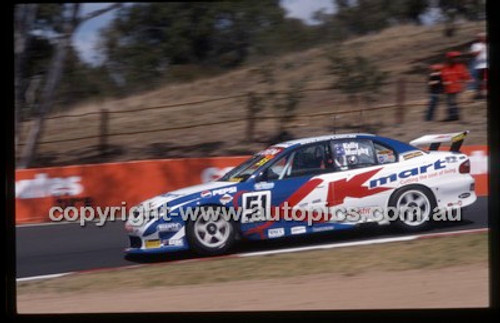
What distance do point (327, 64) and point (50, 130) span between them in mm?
6691

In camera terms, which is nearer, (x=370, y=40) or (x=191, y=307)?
(x=191, y=307)

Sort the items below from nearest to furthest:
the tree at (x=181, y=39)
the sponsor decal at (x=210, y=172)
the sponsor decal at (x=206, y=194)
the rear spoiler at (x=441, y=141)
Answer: the sponsor decal at (x=206, y=194)
the rear spoiler at (x=441, y=141)
the sponsor decal at (x=210, y=172)
the tree at (x=181, y=39)

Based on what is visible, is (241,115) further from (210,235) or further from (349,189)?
(210,235)

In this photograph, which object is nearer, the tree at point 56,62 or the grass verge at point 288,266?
the grass verge at point 288,266

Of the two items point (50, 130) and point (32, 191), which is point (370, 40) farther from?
point (32, 191)

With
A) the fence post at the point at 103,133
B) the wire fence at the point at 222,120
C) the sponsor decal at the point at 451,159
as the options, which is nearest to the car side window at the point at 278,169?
the sponsor decal at the point at 451,159

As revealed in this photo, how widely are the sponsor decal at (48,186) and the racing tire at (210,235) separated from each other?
441cm

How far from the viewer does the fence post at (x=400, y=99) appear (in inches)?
654

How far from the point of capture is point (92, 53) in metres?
20.0

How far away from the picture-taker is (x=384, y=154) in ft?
34.9

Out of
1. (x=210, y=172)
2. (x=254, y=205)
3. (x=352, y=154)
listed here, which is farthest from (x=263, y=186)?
(x=210, y=172)

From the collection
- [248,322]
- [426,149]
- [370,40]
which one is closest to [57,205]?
[426,149]

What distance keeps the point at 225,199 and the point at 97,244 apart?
92.1 inches

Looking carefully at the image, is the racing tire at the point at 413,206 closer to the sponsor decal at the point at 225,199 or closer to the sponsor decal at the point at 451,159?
the sponsor decal at the point at 451,159
